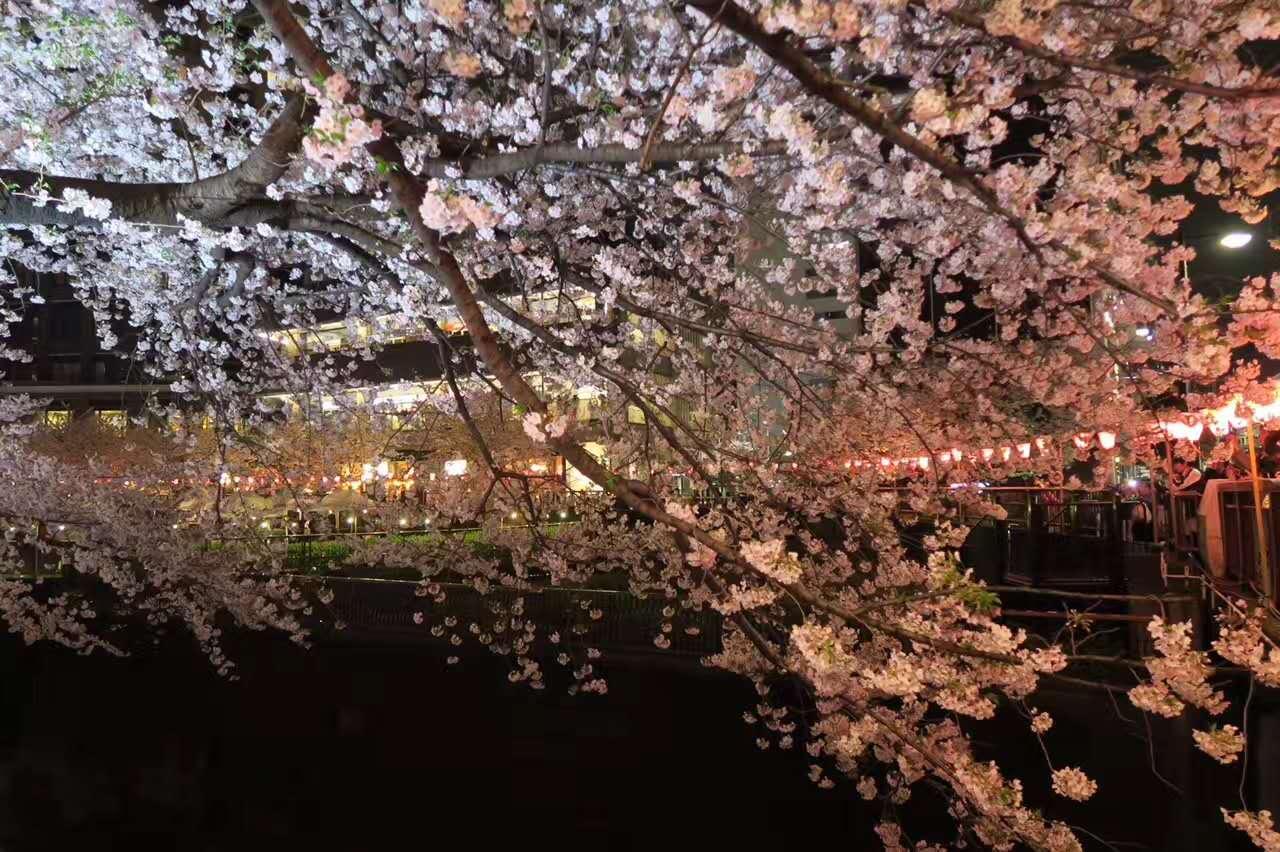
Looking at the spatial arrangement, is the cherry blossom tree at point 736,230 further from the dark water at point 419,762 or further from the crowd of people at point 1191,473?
the crowd of people at point 1191,473

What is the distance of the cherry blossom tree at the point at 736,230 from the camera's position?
12.8 feet

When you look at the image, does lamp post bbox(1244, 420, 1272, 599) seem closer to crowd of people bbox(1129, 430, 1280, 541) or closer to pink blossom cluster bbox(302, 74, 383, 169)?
crowd of people bbox(1129, 430, 1280, 541)

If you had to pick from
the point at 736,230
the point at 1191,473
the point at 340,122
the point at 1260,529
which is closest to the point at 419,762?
the point at 736,230

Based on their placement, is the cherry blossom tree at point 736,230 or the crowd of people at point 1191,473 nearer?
the cherry blossom tree at point 736,230

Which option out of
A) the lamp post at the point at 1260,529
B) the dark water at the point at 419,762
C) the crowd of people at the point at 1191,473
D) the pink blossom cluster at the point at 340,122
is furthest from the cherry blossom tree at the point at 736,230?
the crowd of people at the point at 1191,473

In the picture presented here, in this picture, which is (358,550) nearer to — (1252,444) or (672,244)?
(672,244)

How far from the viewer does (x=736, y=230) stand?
32.9 ft

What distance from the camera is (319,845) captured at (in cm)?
1096

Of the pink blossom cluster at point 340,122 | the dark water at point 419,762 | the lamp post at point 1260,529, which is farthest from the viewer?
the dark water at point 419,762

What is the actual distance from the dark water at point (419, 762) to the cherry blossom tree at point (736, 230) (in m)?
0.67

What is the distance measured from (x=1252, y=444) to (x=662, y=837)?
25.5ft

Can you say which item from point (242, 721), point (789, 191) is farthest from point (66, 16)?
point (242, 721)

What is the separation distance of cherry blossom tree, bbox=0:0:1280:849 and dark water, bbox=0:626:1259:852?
0.67 m

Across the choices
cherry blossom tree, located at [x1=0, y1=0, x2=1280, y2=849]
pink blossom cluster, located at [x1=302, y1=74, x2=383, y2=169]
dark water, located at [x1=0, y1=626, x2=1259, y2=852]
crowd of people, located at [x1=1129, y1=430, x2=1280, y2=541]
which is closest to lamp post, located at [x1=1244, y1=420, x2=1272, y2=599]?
cherry blossom tree, located at [x1=0, y1=0, x2=1280, y2=849]
